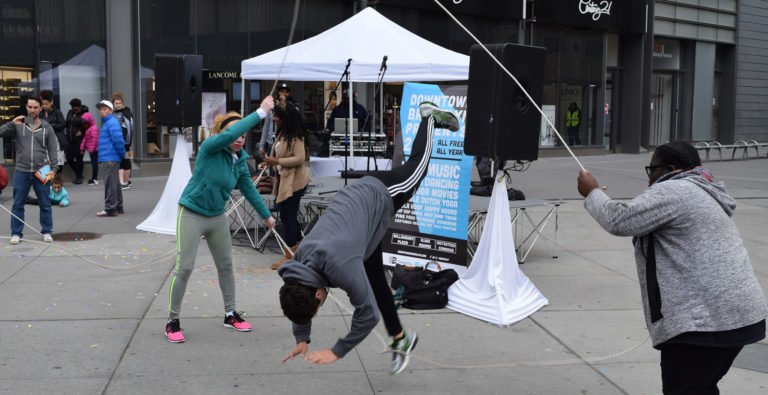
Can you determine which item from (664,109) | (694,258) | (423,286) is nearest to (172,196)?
(423,286)

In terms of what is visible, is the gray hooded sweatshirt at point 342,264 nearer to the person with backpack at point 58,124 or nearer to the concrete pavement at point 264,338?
the concrete pavement at point 264,338

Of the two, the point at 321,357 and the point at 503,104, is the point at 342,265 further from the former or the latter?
the point at 503,104

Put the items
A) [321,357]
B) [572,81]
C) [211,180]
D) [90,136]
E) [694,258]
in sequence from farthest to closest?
[572,81]
[90,136]
[211,180]
[321,357]
[694,258]

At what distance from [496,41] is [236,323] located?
1847 centimetres

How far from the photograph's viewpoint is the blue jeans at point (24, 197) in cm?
955

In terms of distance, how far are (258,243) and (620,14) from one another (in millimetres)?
19644

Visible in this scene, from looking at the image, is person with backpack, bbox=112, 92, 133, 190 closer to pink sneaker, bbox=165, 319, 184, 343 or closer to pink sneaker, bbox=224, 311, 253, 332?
pink sneaker, bbox=224, 311, 253, 332

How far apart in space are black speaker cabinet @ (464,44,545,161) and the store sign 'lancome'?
1874 cm

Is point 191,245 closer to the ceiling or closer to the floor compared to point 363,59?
closer to the floor

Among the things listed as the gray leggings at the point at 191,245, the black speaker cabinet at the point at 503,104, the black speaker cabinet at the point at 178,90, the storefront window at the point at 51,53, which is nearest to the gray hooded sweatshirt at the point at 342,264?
the gray leggings at the point at 191,245

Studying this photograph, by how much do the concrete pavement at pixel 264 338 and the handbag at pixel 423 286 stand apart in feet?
0.52

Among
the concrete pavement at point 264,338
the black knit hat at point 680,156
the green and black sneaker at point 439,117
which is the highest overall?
the green and black sneaker at point 439,117

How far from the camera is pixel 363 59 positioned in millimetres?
10625

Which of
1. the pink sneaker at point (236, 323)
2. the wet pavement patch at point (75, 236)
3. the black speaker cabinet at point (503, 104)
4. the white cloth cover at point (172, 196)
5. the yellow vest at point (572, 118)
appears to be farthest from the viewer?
the yellow vest at point (572, 118)
